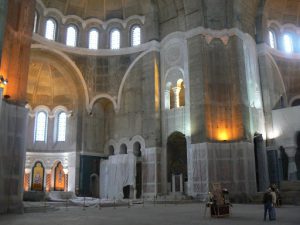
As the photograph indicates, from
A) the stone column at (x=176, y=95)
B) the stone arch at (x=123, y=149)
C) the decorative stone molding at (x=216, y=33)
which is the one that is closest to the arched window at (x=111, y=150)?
the stone arch at (x=123, y=149)

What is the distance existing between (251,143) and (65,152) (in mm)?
16863

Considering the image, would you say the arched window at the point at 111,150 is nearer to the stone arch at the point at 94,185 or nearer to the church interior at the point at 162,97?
the church interior at the point at 162,97

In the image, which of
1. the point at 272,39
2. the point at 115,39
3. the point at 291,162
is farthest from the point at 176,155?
the point at 272,39

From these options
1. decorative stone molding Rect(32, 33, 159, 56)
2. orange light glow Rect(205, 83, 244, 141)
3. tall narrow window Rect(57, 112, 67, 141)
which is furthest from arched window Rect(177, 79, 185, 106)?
tall narrow window Rect(57, 112, 67, 141)

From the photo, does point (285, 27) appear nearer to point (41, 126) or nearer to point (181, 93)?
point (181, 93)

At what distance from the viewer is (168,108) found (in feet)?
96.4

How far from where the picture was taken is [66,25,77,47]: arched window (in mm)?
32594

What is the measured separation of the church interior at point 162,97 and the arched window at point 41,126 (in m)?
0.10

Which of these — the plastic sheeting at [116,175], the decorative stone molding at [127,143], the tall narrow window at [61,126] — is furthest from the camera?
the tall narrow window at [61,126]

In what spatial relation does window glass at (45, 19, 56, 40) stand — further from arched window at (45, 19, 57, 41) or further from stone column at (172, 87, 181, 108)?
stone column at (172, 87, 181, 108)

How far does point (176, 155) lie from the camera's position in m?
30.4

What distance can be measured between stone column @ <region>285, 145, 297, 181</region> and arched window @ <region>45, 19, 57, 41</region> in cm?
2282

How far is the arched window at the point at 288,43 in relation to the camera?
33969 millimetres

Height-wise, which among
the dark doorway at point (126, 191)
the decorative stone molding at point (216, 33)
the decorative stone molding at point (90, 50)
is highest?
the decorative stone molding at point (90, 50)
